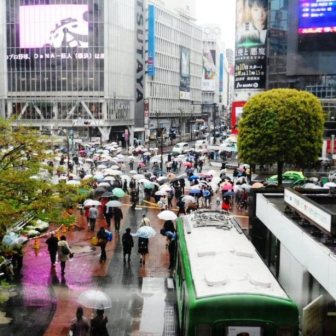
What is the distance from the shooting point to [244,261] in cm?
1114

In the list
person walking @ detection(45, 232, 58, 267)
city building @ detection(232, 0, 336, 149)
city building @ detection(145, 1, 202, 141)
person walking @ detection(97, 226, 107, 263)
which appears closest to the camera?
person walking @ detection(45, 232, 58, 267)

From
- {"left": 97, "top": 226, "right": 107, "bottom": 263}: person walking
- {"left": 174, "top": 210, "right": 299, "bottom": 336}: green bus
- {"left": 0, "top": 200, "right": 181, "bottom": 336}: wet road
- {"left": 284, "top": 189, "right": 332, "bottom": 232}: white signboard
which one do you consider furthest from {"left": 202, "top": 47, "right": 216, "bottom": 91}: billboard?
{"left": 174, "top": 210, "right": 299, "bottom": 336}: green bus

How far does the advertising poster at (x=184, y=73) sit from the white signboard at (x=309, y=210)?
108 m

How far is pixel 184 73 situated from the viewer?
124 meters

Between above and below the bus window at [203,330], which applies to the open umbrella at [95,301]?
below

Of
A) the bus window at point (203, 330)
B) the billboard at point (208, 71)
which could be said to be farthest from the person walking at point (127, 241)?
the billboard at point (208, 71)

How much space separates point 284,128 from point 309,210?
23.7 m

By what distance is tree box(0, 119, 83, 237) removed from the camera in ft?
41.4

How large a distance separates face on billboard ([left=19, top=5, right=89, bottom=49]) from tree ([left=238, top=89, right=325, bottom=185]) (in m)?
50.3

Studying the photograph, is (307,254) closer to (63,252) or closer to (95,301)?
(95,301)

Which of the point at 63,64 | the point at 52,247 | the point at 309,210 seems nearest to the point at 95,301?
the point at 309,210

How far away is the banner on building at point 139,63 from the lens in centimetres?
9588

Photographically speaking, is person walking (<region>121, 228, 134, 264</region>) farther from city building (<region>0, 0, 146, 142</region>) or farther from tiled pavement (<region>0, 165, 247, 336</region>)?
city building (<region>0, 0, 146, 142</region>)

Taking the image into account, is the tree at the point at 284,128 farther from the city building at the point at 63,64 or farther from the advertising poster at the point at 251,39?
the city building at the point at 63,64
